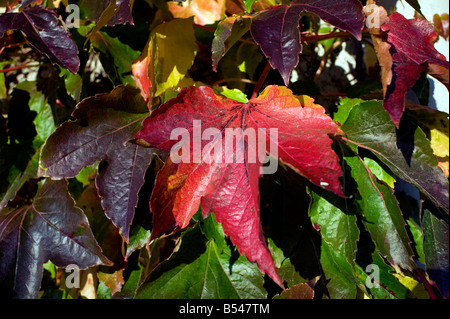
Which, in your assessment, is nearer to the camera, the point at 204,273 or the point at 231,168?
the point at 231,168

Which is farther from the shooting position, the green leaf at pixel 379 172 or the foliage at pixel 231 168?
the green leaf at pixel 379 172

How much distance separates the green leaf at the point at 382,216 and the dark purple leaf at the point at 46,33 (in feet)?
1.64

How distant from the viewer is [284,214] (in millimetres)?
670

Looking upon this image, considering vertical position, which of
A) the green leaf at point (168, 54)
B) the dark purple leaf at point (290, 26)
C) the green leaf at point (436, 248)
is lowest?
the green leaf at point (436, 248)

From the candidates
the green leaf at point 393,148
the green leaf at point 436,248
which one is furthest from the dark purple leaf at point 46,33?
the green leaf at point 436,248

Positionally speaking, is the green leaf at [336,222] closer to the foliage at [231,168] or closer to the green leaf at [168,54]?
the foliage at [231,168]

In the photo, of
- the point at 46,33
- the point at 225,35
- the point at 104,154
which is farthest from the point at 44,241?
the point at 225,35

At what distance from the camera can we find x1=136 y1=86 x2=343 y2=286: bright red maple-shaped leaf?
0.47 m

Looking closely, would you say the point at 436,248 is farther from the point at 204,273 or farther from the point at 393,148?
Result: the point at 204,273

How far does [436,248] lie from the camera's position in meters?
0.57

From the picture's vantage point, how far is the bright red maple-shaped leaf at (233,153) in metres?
0.47

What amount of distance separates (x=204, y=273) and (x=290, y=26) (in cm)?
44
